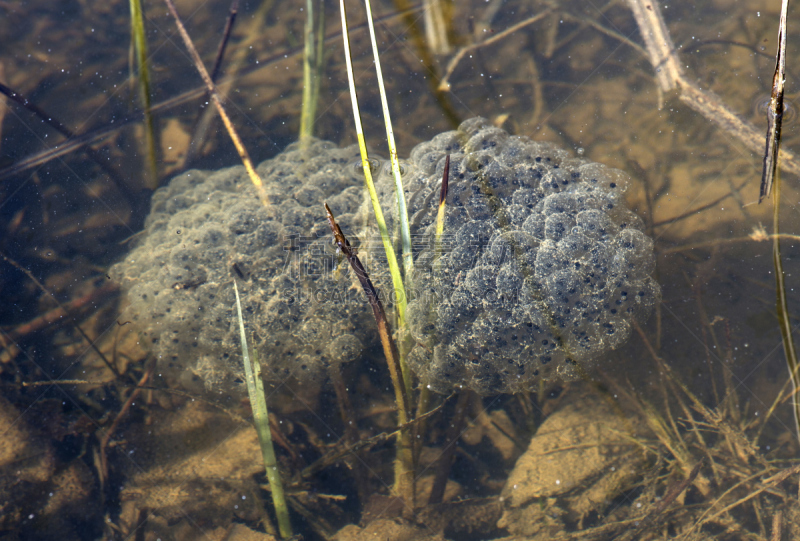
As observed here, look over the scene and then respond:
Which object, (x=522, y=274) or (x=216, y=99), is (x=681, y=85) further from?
(x=216, y=99)

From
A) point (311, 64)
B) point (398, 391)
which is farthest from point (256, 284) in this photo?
point (311, 64)

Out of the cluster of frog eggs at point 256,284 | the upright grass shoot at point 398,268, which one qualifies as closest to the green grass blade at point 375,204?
the upright grass shoot at point 398,268

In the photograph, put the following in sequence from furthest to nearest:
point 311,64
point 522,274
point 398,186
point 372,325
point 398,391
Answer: point 311,64 → point 372,325 → point 398,391 → point 522,274 → point 398,186

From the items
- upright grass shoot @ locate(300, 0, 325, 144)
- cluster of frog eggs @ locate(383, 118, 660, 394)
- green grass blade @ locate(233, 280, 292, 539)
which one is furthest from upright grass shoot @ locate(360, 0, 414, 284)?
upright grass shoot @ locate(300, 0, 325, 144)

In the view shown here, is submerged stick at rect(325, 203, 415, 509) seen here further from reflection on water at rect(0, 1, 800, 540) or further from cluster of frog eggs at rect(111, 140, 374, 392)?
cluster of frog eggs at rect(111, 140, 374, 392)

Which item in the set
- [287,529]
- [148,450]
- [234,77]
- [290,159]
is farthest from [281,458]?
[234,77]
